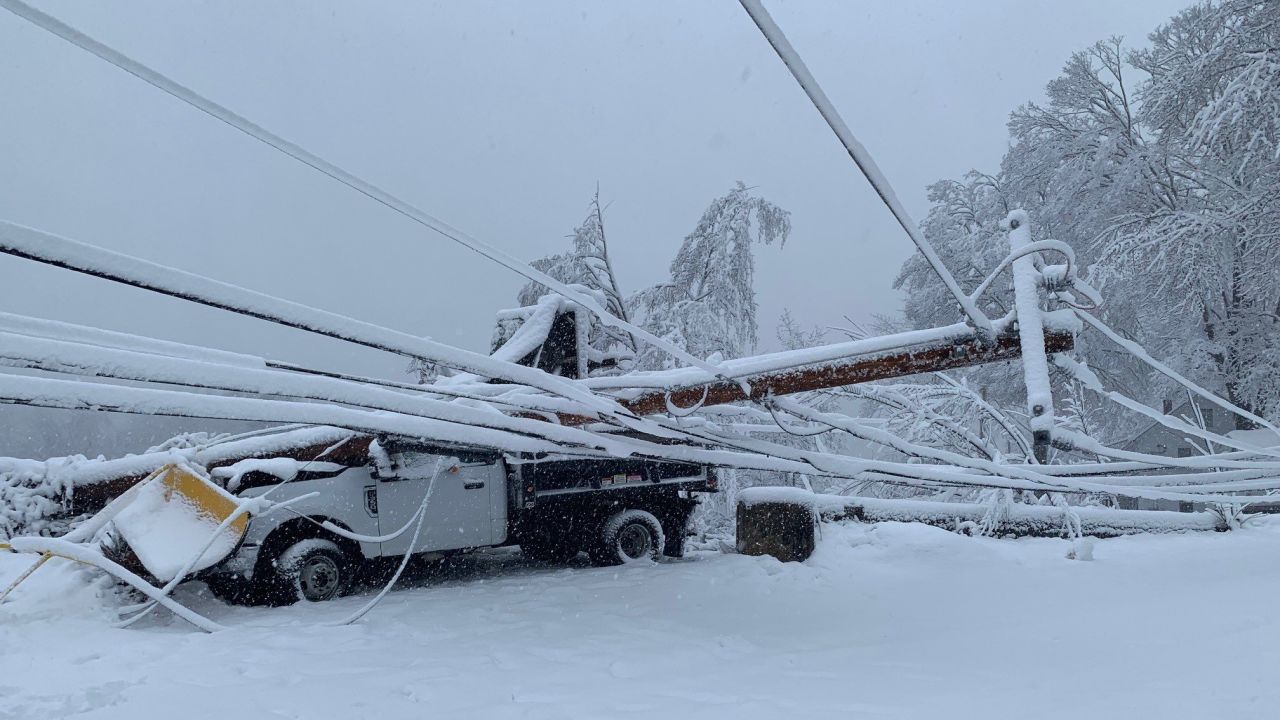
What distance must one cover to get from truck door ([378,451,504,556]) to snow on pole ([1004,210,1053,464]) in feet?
17.6

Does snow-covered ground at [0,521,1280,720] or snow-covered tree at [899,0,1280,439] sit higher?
snow-covered tree at [899,0,1280,439]

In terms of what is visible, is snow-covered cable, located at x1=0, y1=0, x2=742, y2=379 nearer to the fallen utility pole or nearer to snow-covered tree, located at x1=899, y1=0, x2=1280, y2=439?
the fallen utility pole

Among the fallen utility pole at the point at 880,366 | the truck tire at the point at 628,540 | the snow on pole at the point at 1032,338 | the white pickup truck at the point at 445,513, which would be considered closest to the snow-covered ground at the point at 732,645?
the white pickup truck at the point at 445,513

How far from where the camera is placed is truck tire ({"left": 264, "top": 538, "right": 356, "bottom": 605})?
7484mm

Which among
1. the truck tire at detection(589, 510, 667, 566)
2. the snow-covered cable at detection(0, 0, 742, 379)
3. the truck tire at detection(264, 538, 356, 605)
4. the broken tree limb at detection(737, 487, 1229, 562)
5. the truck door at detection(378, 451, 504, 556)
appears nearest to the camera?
the snow-covered cable at detection(0, 0, 742, 379)

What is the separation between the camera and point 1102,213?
18.9m

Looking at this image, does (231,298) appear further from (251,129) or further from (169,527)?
(169,527)

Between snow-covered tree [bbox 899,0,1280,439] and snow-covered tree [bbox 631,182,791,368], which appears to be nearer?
snow-covered tree [bbox 899,0,1280,439]

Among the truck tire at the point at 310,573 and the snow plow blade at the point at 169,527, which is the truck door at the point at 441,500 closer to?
the truck tire at the point at 310,573

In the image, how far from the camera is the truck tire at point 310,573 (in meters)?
7.48

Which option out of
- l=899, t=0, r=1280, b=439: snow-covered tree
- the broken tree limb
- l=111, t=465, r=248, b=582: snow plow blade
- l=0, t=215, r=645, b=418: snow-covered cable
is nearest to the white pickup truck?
l=111, t=465, r=248, b=582: snow plow blade

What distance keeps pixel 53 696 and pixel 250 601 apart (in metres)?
3.03

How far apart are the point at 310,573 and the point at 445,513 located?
62.1 inches

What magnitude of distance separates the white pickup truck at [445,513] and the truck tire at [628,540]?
0.01 metres
